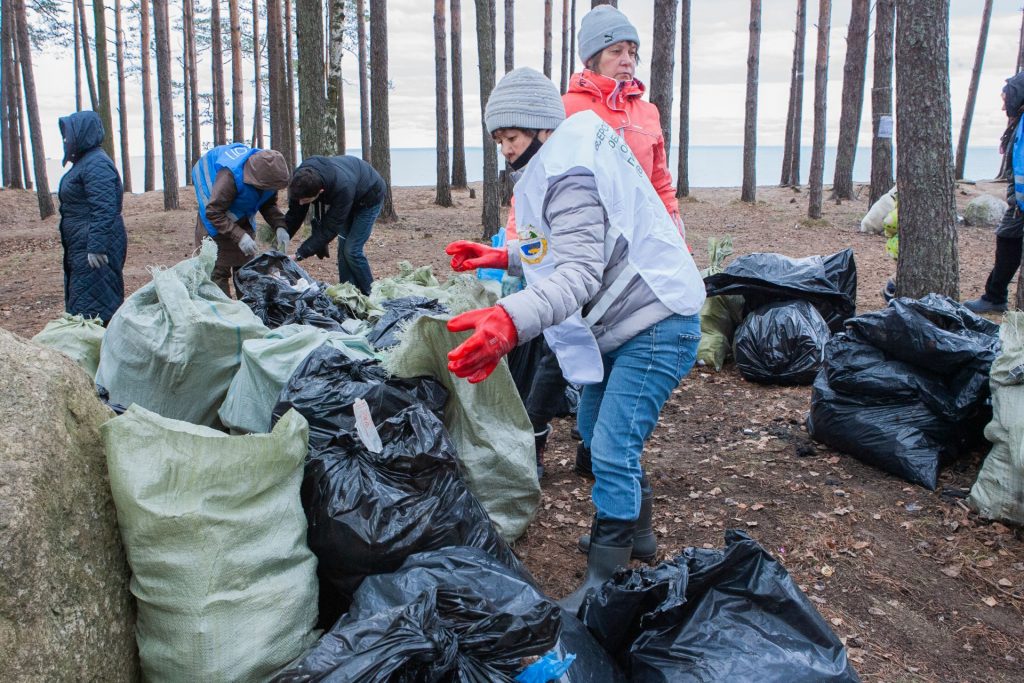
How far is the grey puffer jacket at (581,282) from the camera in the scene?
1.95 metres

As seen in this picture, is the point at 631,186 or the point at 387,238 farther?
the point at 387,238

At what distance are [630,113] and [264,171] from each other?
266cm

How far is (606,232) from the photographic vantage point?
219 centimetres

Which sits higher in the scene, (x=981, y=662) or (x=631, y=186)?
(x=631, y=186)

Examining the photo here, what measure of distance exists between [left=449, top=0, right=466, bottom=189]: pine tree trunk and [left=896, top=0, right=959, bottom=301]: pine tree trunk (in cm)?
1464

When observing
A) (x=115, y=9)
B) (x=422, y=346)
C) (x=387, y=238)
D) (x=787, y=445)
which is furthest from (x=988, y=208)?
(x=115, y=9)

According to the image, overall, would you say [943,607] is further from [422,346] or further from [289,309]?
[289,309]

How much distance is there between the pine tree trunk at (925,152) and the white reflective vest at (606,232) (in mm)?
3703

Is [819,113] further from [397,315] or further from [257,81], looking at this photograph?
[257,81]

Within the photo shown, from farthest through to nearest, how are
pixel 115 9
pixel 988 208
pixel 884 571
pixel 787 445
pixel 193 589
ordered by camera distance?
pixel 115 9
pixel 988 208
pixel 787 445
pixel 884 571
pixel 193 589

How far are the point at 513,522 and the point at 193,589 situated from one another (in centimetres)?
128

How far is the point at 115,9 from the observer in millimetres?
21031

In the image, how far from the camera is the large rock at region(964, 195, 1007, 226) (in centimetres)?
1275

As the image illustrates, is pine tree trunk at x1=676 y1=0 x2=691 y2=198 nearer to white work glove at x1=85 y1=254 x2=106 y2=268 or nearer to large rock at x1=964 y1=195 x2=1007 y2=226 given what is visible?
large rock at x1=964 y1=195 x2=1007 y2=226
